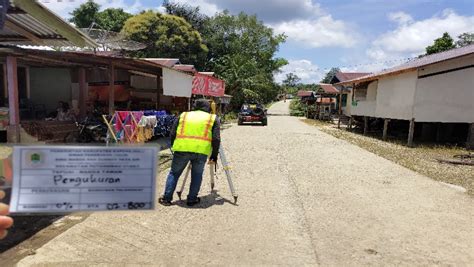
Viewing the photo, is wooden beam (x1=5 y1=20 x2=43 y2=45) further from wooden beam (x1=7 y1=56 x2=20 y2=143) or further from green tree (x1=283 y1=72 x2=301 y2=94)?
green tree (x1=283 y1=72 x2=301 y2=94)

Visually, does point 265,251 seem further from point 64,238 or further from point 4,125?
point 4,125

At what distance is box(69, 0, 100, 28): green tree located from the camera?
144 ft

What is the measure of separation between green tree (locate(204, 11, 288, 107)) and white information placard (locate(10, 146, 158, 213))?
37315mm

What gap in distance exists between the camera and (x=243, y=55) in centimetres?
4525

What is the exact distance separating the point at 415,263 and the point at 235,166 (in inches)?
233

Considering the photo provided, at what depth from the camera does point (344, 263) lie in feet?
12.6

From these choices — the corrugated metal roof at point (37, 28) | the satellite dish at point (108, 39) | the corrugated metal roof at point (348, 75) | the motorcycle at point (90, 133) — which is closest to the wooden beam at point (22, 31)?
the corrugated metal roof at point (37, 28)

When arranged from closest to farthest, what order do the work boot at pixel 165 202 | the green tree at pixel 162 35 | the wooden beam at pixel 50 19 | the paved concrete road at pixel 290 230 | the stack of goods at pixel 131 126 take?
the paved concrete road at pixel 290 230, the wooden beam at pixel 50 19, the work boot at pixel 165 202, the stack of goods at pixel 131 126, the green tree at pixel 162 35

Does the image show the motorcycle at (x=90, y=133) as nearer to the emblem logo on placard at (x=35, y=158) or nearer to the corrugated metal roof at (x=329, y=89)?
the emblem logo on placard at (x=35, y=158)

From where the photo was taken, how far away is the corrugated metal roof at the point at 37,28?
4.85 metres

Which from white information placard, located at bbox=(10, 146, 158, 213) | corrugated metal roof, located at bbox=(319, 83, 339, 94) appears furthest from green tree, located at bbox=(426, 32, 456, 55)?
white information placard, located at bbox=(10, 146, 158, 213)

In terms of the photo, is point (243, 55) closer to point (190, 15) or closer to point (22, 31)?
point (190, 15)

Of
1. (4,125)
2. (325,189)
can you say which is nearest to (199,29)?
(4,125)

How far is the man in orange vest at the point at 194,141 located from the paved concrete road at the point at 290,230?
0.40 m
